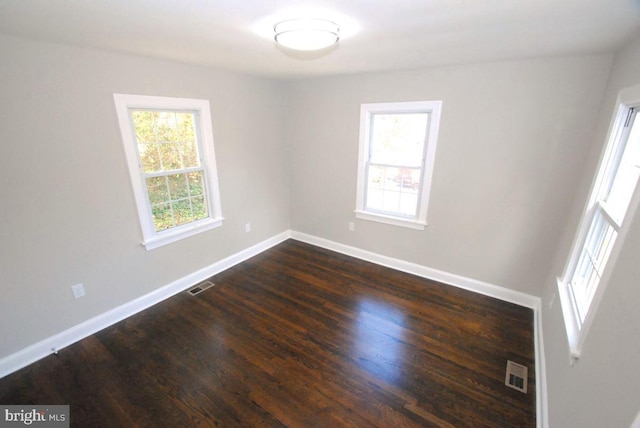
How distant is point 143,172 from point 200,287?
1395 millimetres

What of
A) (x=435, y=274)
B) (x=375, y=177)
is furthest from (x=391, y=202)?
(x=435, y=274)


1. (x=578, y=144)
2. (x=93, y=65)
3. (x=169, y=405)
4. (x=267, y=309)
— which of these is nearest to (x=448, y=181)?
(x=578, y=144)

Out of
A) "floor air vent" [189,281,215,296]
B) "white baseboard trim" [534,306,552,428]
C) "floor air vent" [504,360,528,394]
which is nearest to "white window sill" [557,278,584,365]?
"white baseboard trim" [534,306,552,428]

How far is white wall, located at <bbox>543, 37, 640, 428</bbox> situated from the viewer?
91 cm

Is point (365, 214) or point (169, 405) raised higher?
point (365, 214)

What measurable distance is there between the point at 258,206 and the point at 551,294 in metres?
3.35

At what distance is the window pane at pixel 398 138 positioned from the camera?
305 centimetres

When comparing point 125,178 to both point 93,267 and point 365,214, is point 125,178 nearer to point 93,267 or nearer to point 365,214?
point 93,267

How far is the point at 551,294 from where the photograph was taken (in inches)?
91.7

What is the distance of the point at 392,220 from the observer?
344 centimetres

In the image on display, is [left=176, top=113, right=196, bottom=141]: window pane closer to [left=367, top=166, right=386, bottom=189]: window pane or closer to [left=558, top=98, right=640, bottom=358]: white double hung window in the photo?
[left=367, top=166, right=386, bottom=189]: window pane

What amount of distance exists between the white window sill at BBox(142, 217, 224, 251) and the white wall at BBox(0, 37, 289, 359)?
8 centimetres

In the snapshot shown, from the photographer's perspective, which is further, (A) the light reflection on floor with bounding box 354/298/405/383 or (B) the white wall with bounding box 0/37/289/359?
(A) the light reflection on floor with bounding box 354/298/405/383

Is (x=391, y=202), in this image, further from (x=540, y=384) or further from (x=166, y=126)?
(x=166, y=126)
